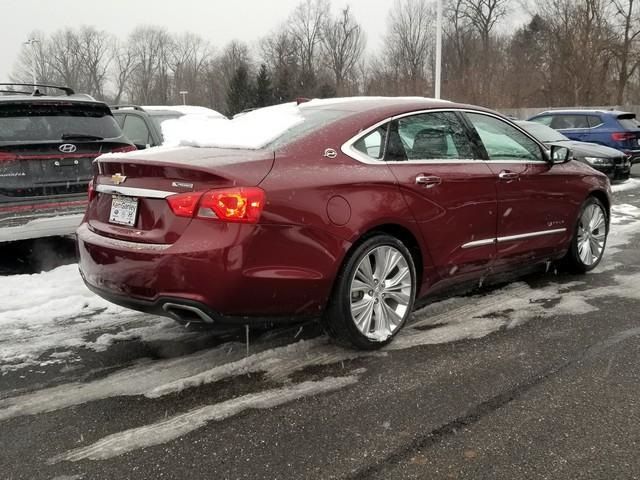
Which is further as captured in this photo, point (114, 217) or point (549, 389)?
point (114, 217)

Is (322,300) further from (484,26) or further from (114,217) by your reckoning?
(484,26)

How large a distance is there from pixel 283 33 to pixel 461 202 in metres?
72.0

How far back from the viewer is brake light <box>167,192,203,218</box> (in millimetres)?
3117

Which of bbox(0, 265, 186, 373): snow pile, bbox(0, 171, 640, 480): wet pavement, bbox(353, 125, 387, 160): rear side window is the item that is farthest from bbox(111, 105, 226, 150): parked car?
bbox(353, 125, 387, 160): rear side window

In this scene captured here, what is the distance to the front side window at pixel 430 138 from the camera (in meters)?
3.93

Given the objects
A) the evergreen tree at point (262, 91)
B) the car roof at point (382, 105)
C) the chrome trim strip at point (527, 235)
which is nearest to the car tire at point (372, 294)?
the car roof at point (382, 105)

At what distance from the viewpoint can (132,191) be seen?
3.37 metres

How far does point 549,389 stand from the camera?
10.6 ft

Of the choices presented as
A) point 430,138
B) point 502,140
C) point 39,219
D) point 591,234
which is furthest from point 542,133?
point 39,219

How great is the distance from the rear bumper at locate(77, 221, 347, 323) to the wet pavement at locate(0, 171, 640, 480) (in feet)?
1.44

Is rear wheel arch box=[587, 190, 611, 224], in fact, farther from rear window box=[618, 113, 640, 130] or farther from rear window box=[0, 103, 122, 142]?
rear window box=[618, 113, 640, 130]

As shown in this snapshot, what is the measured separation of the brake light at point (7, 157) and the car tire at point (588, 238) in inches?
189

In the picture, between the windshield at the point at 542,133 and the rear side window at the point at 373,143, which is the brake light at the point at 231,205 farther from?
the windshield at the point at 542,133

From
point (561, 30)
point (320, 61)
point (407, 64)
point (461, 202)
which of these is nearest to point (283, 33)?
point (320, 61)
